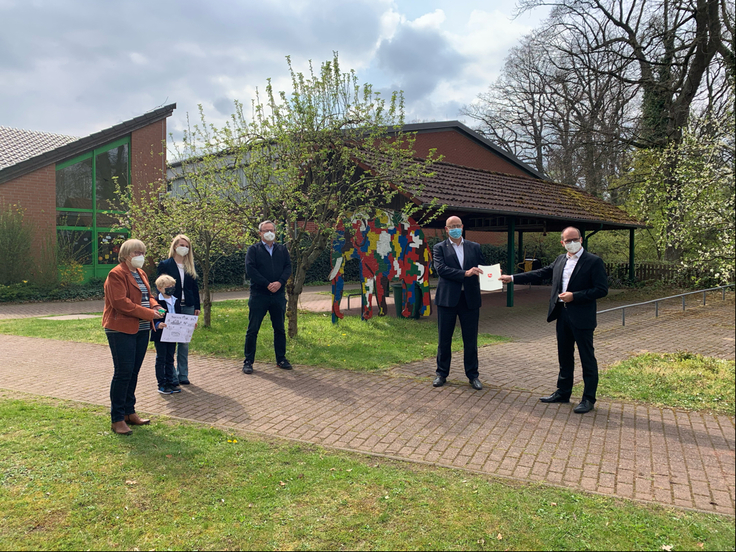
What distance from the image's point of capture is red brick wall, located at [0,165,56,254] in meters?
19.1

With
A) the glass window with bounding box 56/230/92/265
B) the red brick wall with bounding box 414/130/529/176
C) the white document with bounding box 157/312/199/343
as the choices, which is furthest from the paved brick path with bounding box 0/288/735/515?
the red brick wall with bounding box 414/130/529/176

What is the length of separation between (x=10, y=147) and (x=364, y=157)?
1866cm

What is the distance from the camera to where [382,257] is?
39.3 ft

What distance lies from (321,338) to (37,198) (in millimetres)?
15693

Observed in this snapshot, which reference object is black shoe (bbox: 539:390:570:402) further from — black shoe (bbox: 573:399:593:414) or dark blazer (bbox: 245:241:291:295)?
dark blazer (bbox: 245:241:291:295)

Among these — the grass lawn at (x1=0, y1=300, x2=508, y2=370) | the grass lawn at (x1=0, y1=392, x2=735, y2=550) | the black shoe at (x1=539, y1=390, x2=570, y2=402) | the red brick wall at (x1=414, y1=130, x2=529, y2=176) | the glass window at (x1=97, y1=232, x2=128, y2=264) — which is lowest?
the grass lawn at (x1=0, y1=392, x2=735, y2=550)

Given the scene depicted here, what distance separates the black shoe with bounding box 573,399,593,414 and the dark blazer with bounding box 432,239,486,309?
1.68m

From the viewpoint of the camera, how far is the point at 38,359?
8250 millimetres

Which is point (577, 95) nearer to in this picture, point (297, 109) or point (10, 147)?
point (297, 109)

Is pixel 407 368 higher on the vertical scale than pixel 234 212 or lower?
lower

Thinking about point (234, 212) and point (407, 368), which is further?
point (234, 212)

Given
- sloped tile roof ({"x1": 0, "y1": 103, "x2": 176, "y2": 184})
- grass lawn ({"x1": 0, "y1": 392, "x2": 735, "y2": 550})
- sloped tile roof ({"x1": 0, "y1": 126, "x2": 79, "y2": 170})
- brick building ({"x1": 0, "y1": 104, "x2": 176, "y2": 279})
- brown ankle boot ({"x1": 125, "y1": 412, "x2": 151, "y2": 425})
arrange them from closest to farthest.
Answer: grass lawn ({"x1": 0, "y1": 392, "x2": 735, "y2": 550}) < brown ankle boot ({"x1": 125, "y1": 412, "x2": 151, "y2": 425}) < sloped tile roof ({"x1": 0, "y1": 103, "x2": 176, "y2": 184}) < brick building ({"x1": 0, "y1": 104, "x2": 176, "y2": 279}) < sloped tile roof ({"x1": 0, "y1": 126, "x2": 79, "y2": 170})

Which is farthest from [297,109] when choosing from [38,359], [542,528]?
[542,528]

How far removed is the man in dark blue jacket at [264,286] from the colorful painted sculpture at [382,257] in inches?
142
